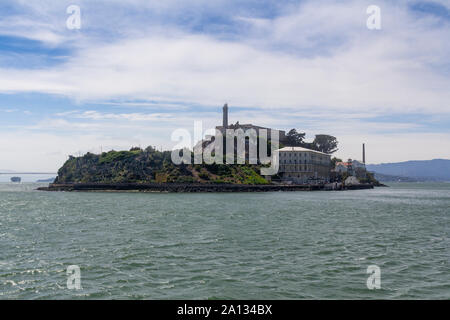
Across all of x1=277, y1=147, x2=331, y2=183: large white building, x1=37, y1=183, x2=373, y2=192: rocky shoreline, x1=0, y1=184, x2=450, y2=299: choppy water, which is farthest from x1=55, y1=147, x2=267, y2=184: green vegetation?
x1=0, y1=184, x2=450, y2=299: choppy water

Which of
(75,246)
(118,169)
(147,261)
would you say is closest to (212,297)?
(147,261)

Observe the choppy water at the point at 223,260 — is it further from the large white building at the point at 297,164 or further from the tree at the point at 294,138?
the tree at the point at 294,138

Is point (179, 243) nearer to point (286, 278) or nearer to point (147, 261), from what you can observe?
point (147, 261)

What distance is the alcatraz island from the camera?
12962 cm

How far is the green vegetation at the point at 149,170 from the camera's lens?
133625mm

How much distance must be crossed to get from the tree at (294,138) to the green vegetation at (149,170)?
1934 inches

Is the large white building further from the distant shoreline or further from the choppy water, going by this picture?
the choppy water

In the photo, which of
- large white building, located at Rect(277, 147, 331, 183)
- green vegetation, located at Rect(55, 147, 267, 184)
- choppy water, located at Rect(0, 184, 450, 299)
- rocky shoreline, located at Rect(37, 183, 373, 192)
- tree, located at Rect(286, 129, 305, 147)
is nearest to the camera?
choppy water, located at Rect(0, 184, 450, 299)

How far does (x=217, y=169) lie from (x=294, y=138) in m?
70.4

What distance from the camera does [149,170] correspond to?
14538 centimetres
